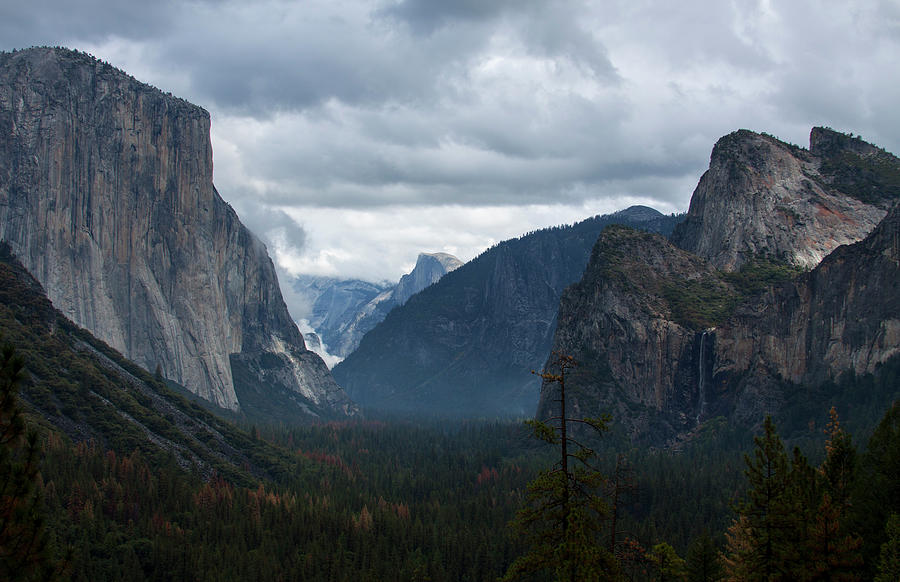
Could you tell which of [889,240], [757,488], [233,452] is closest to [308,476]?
[233,452]

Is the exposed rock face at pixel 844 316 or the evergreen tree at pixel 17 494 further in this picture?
the exposed rock face at pixel 844 316

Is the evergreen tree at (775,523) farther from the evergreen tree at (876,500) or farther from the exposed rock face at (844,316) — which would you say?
the exposed rock face at (844,316)

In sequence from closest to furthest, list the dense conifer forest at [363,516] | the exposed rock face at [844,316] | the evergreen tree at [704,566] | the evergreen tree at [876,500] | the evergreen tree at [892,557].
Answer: the evergreen tree at [892,557], the evergreen tree at [876,500], the dense conifer forest at [363,516], the evergreen tree at [704,566], the exposed rock face at [844,316]

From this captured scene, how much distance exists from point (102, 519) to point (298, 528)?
28651 millimetres

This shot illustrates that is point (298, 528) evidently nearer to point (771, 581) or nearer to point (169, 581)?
point (169, 581)

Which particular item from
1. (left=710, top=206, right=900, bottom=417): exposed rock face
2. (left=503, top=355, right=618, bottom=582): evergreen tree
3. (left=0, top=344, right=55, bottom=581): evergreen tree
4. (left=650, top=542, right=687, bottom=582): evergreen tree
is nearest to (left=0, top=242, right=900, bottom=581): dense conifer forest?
(left=0, top=344, right=55, bottom=581): evergreen tree

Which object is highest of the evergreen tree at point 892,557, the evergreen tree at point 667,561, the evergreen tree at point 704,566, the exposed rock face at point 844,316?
the exposed rock face at point 844,316

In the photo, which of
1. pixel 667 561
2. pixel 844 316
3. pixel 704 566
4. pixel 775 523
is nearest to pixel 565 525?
pixel 775 523

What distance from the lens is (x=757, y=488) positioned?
146ft

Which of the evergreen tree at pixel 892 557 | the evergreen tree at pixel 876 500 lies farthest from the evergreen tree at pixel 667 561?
the evergreen tree at pixel 876 500

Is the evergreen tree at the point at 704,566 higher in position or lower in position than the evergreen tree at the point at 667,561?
lower

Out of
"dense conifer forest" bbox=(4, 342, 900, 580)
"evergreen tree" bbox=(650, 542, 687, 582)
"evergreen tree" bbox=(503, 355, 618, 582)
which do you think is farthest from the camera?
"dense conifer forest" bbox=(4, 342, 900, 580)

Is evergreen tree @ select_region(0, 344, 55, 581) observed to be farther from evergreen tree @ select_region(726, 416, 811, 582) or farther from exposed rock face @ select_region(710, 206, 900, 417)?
exposed rock face @ select_region(710, 206, 900, 417)

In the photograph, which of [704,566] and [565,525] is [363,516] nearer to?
[704,566]
